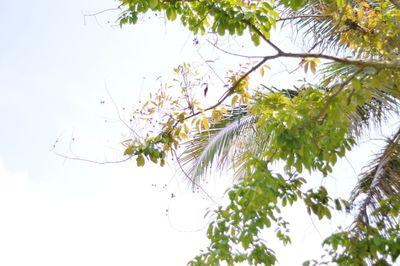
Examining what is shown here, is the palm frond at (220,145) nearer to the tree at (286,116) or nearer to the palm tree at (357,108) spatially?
the palm tree at (357,108)

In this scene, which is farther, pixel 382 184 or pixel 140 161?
pixel 382 184

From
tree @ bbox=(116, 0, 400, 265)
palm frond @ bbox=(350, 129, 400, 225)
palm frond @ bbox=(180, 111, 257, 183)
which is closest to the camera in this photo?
tree @ bbox=(116, 0, 400, 265)

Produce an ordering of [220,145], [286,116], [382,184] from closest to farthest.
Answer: [286,116] < [382,184] < [220,145]

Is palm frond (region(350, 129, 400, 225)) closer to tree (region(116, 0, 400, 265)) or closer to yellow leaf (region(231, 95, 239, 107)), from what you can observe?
tree (region(116, 0, 400, 265))

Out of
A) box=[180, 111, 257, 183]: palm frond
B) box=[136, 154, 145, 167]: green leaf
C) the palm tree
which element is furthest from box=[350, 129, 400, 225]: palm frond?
box=[136, 154, 145, 167]: green leaf

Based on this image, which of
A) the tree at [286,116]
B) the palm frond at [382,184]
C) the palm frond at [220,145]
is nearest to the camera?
the tree at [286,116]

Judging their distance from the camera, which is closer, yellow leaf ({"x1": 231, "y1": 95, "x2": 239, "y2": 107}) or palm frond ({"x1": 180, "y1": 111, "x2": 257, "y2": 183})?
yellow leaf ({"x1": 231, "y1": 95, "x2": 239, "y2": 107})

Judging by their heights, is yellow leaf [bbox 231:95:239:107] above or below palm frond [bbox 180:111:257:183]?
below

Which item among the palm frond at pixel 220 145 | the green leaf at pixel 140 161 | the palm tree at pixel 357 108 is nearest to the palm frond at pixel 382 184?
the palm tree at pixel 357 108

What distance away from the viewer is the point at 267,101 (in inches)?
142

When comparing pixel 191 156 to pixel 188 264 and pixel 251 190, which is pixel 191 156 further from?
pixel 251 190

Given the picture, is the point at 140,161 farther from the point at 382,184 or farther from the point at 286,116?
the point at 382,184

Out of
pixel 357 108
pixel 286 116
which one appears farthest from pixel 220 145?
pixel 286 116

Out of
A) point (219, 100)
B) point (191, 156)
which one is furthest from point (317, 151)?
point (191, 156)
